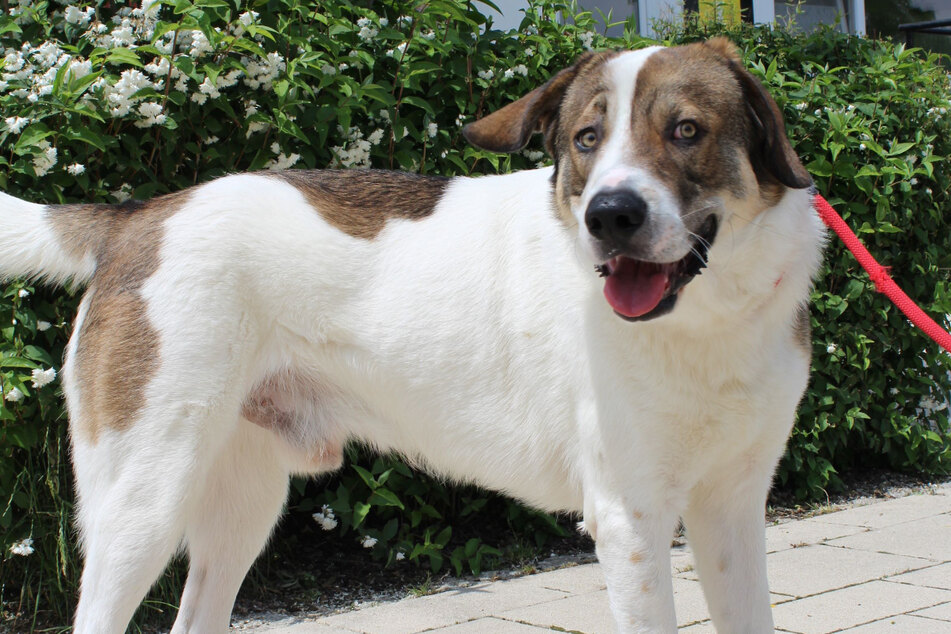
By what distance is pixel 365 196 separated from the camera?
3014 mm

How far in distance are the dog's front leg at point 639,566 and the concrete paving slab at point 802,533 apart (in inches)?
86.2

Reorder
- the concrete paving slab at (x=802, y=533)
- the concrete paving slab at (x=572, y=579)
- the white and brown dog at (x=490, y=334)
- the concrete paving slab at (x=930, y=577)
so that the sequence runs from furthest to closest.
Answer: the concrete paving slab at (x=802, y=533)
the concrete paving slab at (x=572, y=579)
the concrete paving slab at (x=930, y=577)
the white and brown dog at (x=490, y=334)

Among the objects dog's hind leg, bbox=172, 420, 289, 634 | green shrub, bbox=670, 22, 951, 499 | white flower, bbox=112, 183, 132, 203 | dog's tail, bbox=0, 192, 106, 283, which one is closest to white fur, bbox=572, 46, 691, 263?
dog's hind leg, bbox=172, 420, 289, 634

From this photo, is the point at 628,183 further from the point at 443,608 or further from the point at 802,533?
the point at 802,533

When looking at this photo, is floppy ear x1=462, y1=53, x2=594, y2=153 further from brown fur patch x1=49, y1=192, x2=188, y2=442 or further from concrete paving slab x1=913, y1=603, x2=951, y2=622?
concrete paving slab x1=913, y1=603, x2=951, y2=622

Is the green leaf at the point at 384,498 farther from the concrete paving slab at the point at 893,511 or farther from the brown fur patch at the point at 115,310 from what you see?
the concrete paving slab at the point at 893,511

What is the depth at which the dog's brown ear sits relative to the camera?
238 centimetres

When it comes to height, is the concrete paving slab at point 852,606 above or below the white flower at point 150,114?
below

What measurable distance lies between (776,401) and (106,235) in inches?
78.0

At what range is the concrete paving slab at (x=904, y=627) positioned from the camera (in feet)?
10.6

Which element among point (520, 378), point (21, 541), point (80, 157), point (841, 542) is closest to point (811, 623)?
point (841, 542)

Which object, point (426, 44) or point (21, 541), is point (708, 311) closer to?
point (426, 44)

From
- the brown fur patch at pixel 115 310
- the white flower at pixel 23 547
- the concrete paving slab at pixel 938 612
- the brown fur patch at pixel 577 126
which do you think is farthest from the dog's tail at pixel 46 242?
the concrete paving slab at pixel 938 612

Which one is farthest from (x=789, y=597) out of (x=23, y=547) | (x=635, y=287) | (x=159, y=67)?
(x=159, y=67)
